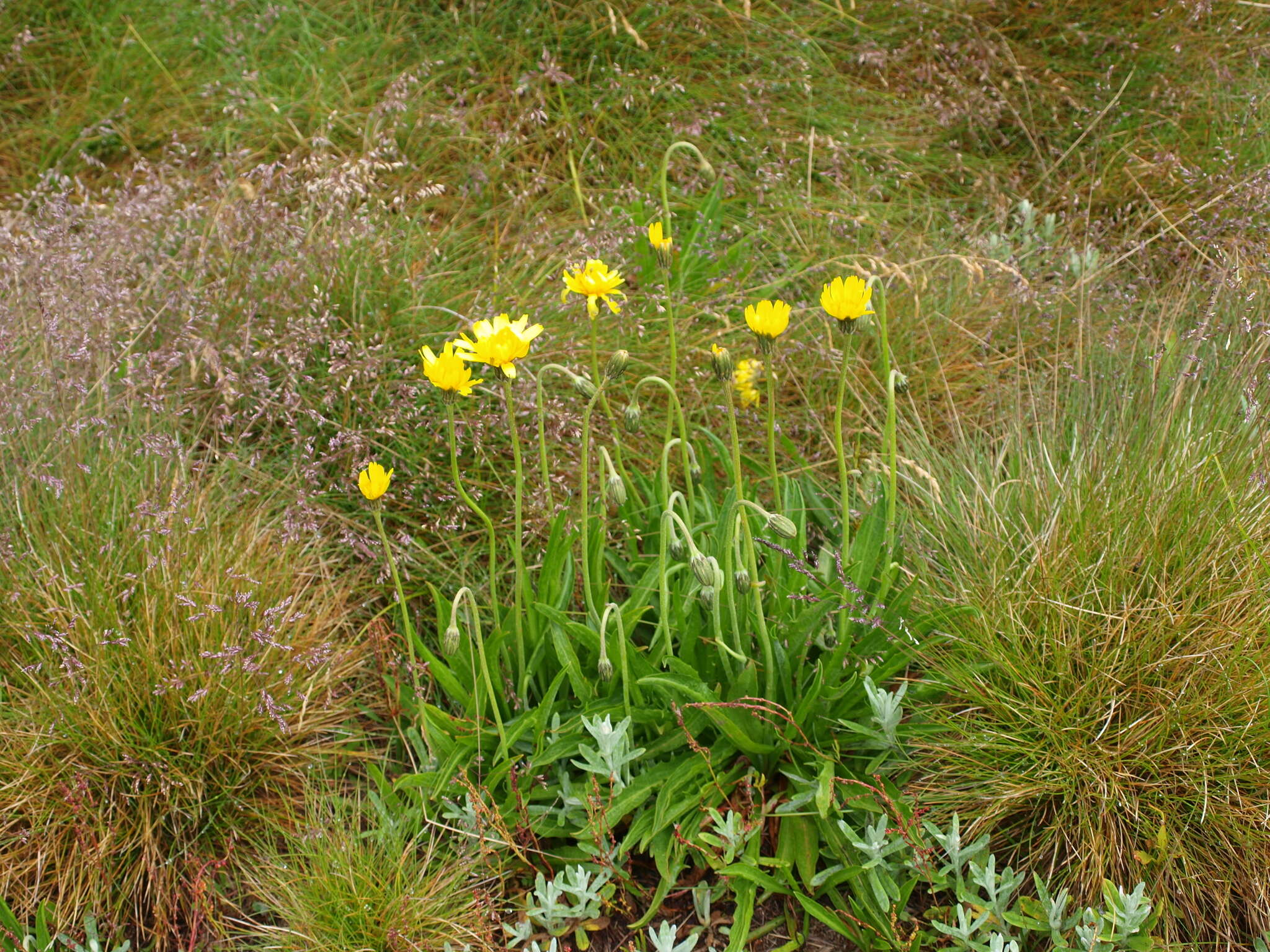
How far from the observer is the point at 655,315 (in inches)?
115

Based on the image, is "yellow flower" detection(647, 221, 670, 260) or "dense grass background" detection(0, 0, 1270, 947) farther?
"yellow flower" detection(647, 221, 670, 260)

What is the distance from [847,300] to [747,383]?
2.92 feet

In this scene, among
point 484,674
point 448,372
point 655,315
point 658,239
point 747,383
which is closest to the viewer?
point 448,372

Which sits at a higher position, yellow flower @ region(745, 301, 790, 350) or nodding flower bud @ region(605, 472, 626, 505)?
yellow flower @ region(745, 301, 790, 350)

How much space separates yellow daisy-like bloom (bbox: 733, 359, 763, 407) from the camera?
8.21 feet

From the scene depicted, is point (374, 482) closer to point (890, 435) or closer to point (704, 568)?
point (704, 568)

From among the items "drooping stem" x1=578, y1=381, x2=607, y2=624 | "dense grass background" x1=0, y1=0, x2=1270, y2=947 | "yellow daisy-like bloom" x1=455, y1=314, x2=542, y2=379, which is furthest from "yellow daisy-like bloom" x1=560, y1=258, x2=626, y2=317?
"dense grass background" x1=0, y1=0, x2=1270, y2=947

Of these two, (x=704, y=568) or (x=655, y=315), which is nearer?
(x=704, y=568)

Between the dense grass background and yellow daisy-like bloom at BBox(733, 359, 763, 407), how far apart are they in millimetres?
164

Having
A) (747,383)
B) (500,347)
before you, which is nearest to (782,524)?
(500,347)

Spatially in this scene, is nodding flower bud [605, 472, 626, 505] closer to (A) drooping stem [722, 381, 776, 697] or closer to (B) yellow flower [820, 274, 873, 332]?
(A) drooping stem [722, 381, 776, 697]

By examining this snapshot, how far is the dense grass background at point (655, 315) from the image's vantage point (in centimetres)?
187

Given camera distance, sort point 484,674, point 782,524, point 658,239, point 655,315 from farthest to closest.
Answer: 1. point 655,315
2. point 658,239
3. point 484,674
4. point 782,524

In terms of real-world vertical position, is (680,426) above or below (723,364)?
below
